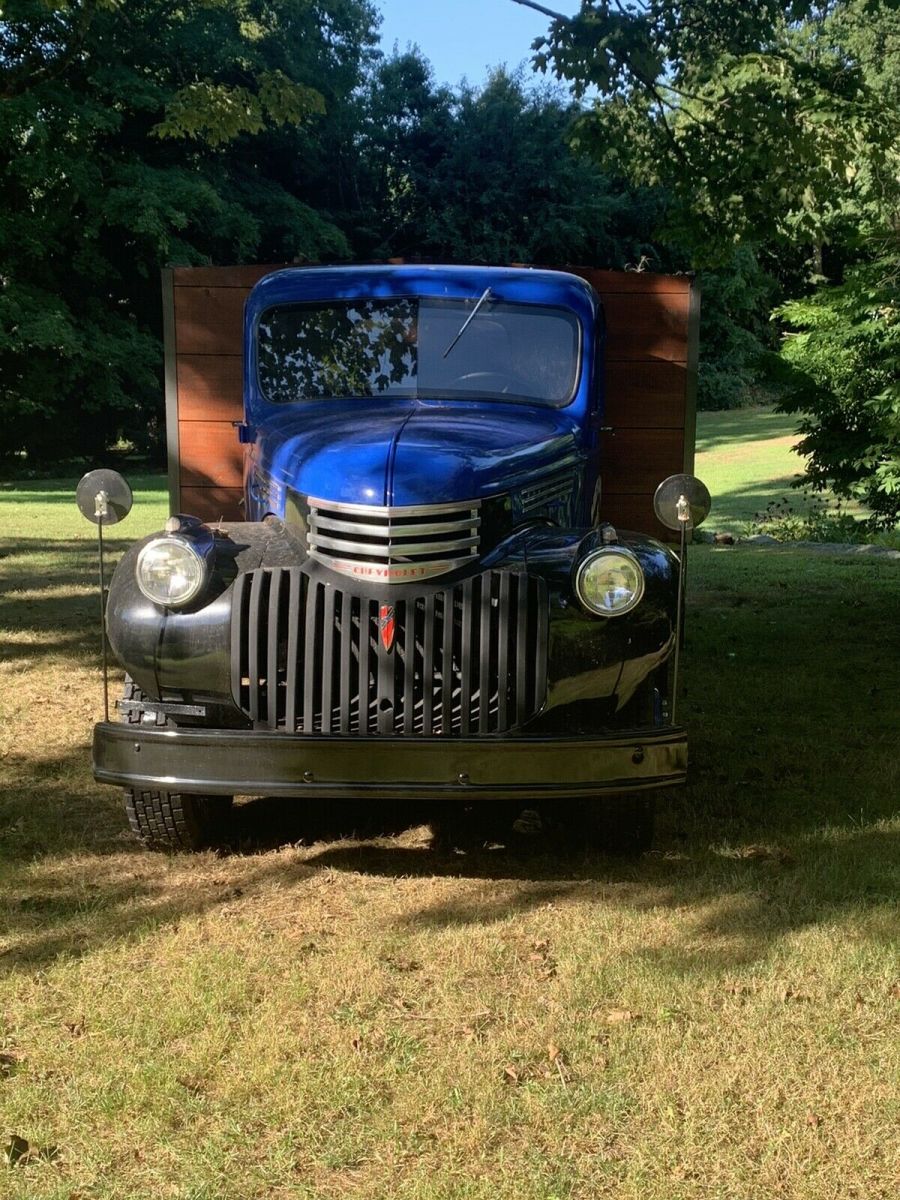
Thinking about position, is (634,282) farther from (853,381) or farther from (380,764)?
(853,381)

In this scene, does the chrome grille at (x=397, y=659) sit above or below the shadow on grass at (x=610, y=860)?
above

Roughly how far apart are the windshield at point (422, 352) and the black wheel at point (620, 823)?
1885mm

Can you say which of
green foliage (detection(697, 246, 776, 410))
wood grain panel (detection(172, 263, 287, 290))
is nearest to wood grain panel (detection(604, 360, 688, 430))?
wood grain panel (detection(172, 263, 287, 290))

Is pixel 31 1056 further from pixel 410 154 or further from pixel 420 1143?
pixel 410 154

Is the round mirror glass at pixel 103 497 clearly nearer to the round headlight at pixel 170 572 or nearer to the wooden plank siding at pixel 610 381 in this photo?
the round headlight at pixel 170 572

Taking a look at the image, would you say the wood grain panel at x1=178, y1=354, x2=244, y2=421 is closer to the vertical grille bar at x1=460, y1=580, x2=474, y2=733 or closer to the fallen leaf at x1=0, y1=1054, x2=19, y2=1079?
the vertical grille bar at x1=460, y1=580, x2=474, y2=733

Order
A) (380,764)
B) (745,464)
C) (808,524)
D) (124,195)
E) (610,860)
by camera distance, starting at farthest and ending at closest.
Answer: (745,464) → (124,195) → (808,524) → (610,860) → (380,764)

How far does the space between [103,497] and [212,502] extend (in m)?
2.51

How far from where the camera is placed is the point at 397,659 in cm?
428

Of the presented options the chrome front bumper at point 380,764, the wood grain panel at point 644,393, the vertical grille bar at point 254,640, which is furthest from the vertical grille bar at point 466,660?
the wood grain panel at point 644,393

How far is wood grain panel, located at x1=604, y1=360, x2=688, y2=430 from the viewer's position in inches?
272

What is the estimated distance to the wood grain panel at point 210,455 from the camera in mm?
7066

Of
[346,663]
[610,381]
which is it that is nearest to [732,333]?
[610,381]

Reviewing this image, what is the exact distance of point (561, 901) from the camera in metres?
4.50
